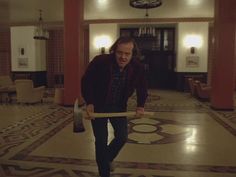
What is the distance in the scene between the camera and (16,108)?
794 cm

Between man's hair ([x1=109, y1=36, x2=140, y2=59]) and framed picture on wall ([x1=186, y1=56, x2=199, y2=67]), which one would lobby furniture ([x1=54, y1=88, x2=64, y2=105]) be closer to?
man's hair ([x1=109, y1=36, x2=140, y2=59])

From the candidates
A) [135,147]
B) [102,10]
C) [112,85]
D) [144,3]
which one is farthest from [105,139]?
[102,10]

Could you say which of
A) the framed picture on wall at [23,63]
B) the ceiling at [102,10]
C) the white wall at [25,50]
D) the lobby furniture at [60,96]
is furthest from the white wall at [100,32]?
the lobby furniture at [60,96]

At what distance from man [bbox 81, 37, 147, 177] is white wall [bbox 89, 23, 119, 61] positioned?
406 inches

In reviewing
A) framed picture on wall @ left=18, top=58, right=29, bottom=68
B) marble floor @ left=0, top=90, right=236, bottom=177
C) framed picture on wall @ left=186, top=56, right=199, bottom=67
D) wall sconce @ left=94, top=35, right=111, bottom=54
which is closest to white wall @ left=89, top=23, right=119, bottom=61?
wall sconce @ left=94, top=35, right=111, bottom=54

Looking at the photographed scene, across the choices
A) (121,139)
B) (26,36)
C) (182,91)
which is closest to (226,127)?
(121,139)

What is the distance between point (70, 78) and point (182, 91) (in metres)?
6.25

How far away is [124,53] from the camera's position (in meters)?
2.42

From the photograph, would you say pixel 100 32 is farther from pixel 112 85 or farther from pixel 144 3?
pixel 112 85

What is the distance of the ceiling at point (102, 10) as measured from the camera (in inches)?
369

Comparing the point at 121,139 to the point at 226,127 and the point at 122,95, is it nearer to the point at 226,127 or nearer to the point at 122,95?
A: the point at 122,95

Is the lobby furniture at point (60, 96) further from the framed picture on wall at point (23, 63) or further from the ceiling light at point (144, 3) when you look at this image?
the framed picture on wall at point (23, 63)

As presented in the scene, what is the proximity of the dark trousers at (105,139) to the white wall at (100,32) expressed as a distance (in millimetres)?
10347

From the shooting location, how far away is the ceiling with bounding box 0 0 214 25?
937cm
